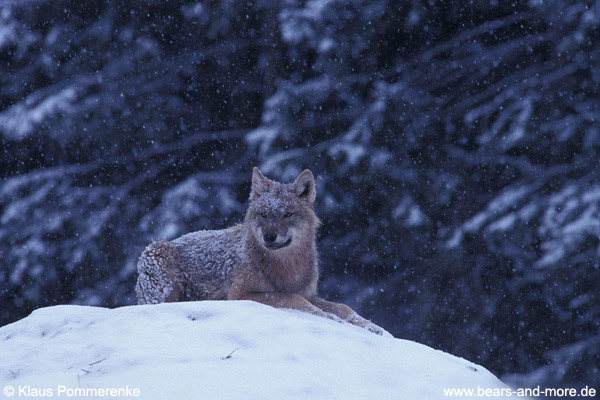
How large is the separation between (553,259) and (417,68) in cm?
402

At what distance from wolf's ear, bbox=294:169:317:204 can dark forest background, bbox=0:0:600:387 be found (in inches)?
153

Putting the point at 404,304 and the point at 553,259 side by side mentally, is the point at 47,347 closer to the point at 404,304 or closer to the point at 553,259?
the point at 553,259

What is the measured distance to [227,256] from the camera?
6547 millimetres

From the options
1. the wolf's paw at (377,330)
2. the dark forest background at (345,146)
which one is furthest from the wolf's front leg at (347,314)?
the dark forest background at (345,146)

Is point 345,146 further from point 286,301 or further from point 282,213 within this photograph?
point 286,301

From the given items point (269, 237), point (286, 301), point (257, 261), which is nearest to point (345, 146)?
point (257, 261)

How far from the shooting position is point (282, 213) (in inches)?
245

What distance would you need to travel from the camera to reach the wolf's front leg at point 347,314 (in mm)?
5605

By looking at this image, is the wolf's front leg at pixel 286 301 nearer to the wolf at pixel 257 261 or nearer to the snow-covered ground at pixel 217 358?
the wolf at pixel 257 261

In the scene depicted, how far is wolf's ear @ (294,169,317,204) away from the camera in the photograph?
6.48 meters

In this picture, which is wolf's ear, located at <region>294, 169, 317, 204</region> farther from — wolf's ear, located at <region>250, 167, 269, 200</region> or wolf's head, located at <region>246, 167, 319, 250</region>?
wolf's ear, located at <region>250, 167, 269, 200</region>

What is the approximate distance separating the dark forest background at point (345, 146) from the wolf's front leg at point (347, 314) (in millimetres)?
4348

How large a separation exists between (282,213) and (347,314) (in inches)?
43.4

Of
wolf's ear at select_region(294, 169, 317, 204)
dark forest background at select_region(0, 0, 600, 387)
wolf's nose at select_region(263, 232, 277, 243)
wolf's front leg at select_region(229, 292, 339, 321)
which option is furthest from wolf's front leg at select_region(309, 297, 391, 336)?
dark forest background at select_region(0, 0, 600, 387)
